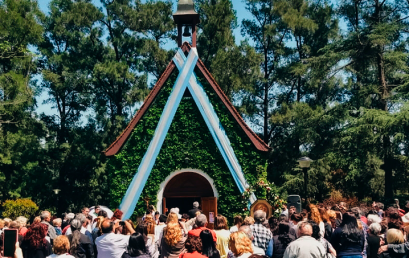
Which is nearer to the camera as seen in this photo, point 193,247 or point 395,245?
point 193,247

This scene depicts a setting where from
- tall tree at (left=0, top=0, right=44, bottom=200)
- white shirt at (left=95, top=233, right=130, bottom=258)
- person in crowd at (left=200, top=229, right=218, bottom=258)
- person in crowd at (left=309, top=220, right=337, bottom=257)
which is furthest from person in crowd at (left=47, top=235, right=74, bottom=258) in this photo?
tall tree at (left=0, top=0, right=44, bottom=200)

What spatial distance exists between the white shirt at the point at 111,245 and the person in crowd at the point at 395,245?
406 cm

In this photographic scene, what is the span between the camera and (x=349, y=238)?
7.54m

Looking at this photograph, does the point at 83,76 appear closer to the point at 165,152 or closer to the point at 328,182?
the point at 165,152

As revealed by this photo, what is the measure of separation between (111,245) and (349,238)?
3.80 metres

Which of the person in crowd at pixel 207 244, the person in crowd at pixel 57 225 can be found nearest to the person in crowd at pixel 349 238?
the person in crowd at pixel 207 244

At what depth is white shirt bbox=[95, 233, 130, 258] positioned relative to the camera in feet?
24.9

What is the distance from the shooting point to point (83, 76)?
32125mm

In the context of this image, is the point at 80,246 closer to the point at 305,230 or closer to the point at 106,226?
the point at 106,226

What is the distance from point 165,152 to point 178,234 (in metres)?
11.4

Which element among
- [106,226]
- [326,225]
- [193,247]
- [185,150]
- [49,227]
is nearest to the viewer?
[193,247]

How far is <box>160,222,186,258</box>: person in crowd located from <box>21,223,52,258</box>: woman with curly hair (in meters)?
1.92

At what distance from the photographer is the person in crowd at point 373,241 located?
817cm

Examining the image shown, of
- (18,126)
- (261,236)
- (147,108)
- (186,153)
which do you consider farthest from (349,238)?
(18,126)
